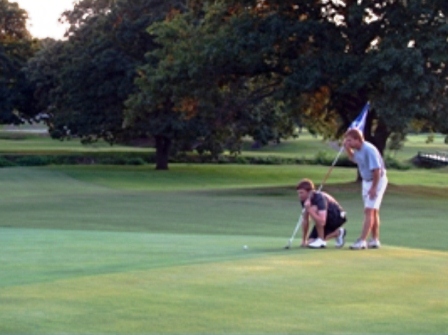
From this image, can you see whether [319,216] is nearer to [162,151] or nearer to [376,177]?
[376,177]

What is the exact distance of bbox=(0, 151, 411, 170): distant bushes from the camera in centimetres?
6494

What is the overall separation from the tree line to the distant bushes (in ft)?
39.8

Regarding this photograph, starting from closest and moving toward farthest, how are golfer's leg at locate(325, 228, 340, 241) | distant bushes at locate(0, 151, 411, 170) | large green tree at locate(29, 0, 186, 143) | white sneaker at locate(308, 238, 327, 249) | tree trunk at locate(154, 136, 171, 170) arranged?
white sneaker at locate(308, 238, 327, 249) → golfer's leg at locate(325, 228, 340, 241) → large green tree at locate(29, 0, 186, 143) → tree trunk at locate(154, 136, 171, 170) → distant bushes at locate(0, 151, 411, 170)

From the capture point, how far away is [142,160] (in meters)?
66.4

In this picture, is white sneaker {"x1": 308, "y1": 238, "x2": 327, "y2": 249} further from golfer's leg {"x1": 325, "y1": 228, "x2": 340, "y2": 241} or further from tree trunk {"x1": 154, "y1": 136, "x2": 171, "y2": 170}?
tree trunk {"x1": 154, "y1": 136, "x2": 171, "y2": 170}

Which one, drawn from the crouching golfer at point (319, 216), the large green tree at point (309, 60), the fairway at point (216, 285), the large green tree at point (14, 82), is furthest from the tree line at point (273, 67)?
the crouching golfer at point (319, 216)

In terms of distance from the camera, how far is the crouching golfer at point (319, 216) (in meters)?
14.5

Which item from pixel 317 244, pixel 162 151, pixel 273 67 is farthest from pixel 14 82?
pixel 317 244

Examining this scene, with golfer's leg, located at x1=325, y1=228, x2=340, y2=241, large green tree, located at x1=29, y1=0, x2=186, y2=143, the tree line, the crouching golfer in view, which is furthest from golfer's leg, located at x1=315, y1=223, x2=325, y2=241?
large green tree, located at x1=29, y1=0, x2=186, y2=143

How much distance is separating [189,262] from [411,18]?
24101mm

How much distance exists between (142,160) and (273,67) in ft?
99.1

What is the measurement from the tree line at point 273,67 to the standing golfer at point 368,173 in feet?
58.5

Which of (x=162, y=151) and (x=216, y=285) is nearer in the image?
(x=216, y=285)

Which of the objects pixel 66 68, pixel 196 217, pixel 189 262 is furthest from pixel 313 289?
pixel 66 68
